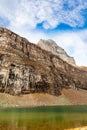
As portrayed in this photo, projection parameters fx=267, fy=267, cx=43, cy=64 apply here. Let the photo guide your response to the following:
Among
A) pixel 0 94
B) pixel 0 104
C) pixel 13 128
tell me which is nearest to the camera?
pixel 13 128

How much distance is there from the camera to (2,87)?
650 ft

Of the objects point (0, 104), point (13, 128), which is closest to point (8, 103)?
point (0, 104)

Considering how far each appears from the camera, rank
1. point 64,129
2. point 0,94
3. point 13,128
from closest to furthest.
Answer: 1. point 64,129
2. point 13,128
3. point 0,94

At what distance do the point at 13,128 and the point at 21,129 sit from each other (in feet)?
7.33

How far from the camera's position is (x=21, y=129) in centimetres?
5038

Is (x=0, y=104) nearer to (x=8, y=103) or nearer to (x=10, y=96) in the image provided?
(x=8, y=103)

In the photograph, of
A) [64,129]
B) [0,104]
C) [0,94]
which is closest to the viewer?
[64,129]

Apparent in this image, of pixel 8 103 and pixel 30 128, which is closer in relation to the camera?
pixel 30 128

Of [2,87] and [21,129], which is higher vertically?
[2,87]

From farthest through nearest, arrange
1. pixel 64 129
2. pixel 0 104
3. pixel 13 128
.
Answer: pixel 0 104 → pixel 13 128 → pixel 64 129

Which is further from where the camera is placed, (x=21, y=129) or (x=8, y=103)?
(x=8, y=103)

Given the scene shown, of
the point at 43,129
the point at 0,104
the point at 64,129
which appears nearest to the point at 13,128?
the point at 43,129

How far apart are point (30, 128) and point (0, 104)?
124 meters

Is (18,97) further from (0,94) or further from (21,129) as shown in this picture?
(21,129)
